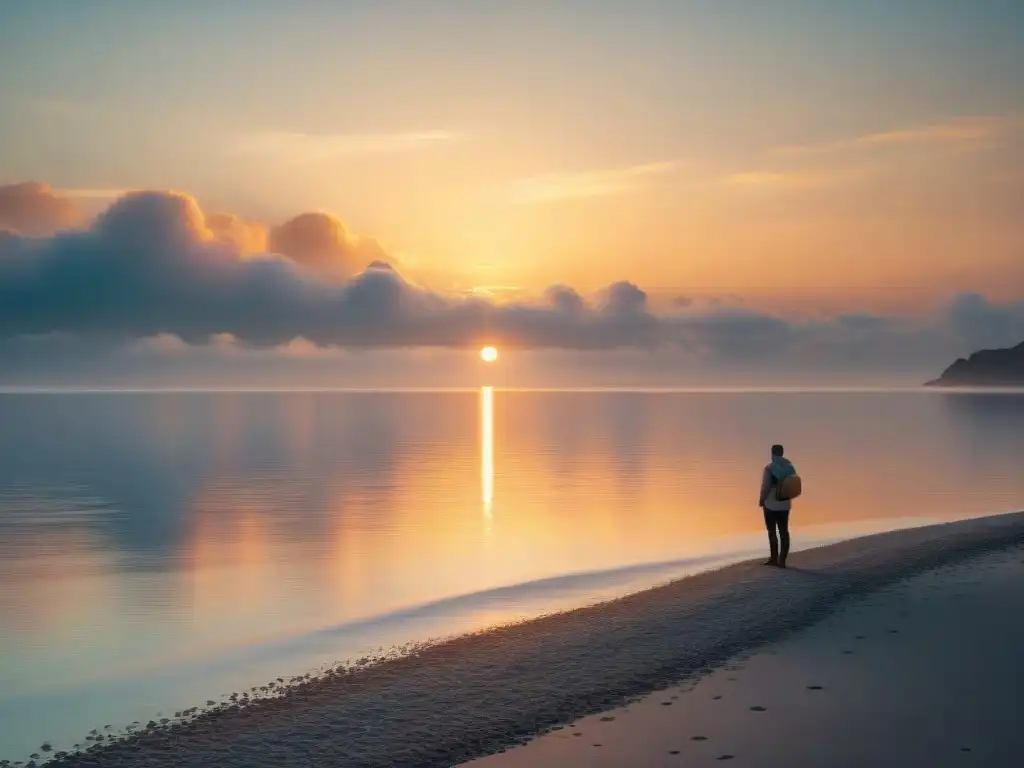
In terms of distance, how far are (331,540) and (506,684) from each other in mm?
23372

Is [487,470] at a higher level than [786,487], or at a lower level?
lower

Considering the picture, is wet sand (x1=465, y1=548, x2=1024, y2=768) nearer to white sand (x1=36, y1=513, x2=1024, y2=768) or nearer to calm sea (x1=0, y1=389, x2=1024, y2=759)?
white sand (x1=36, y1=513, x2=1024, y2=768)

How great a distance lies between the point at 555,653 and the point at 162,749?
7105 millimetres

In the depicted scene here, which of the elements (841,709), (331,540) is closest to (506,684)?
(841,709)

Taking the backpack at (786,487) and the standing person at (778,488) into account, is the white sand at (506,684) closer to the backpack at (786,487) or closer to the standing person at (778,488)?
the standing person at (778,488)

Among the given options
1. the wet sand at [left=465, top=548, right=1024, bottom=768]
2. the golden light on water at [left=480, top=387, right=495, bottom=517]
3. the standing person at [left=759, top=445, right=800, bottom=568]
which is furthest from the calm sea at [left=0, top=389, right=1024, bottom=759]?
the wet sand at [left=465, top=548, right=1024, bottom=768]

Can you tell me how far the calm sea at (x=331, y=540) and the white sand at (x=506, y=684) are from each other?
2.95 meters

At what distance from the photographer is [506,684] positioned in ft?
49.3

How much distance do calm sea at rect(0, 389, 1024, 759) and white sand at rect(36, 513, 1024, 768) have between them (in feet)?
9.69

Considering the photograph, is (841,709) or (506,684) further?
(506,684)

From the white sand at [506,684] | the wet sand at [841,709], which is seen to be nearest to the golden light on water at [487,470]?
the white sand at [506,684]

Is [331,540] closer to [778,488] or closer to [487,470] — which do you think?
[778,488]

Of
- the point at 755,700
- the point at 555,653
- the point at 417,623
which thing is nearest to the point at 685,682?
the point at 755,700

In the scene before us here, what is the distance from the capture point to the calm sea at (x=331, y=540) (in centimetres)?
1983
